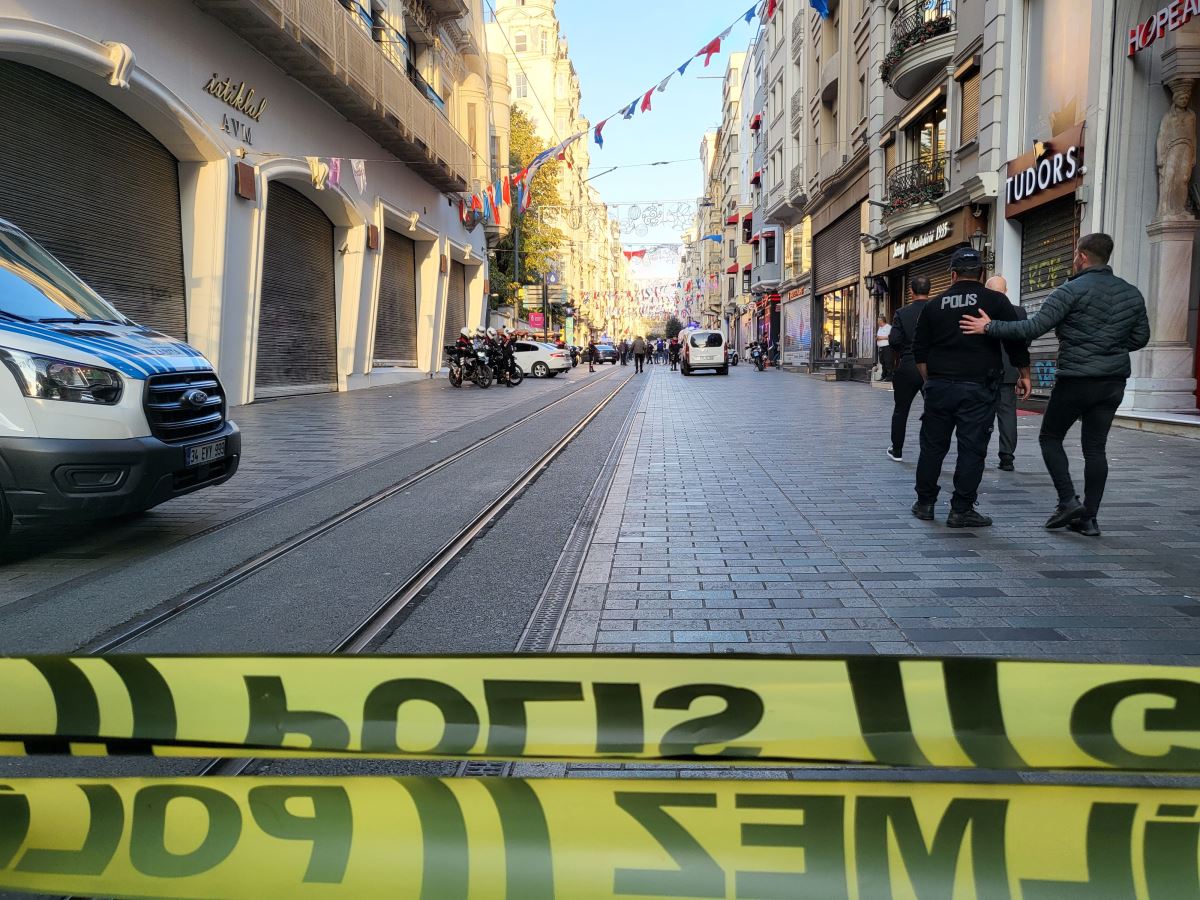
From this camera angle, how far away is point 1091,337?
5.21 metres

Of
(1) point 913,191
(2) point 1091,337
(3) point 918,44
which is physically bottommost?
(2) point 1091,337

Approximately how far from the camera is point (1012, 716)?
4.81 ft

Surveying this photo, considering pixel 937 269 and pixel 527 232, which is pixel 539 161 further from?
pixel 527 232

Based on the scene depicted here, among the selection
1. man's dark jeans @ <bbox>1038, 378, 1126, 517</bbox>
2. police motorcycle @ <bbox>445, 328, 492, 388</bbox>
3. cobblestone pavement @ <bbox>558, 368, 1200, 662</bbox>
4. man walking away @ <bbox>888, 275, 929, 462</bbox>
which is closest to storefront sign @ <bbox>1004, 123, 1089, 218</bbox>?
cobblestone pavement @ <bbox>558, 368, 1200, 662</bbox>

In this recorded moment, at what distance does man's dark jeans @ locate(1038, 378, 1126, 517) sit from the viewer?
5238 mm

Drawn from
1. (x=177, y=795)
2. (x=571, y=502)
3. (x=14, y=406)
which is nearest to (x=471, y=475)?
(x=571, y=502)

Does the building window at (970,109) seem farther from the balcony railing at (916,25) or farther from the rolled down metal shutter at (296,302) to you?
the rolled down metal shutter at (296,302)

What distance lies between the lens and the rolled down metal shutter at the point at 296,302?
18.3 m

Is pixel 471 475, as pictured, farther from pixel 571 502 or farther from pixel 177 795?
pixel 177 795

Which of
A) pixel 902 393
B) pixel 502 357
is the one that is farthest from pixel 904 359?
pixel 502 357

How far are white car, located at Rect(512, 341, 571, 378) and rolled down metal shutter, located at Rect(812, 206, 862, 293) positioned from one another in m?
10.5

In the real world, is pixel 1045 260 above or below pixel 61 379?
above

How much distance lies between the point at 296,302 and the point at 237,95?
4888 millimetres

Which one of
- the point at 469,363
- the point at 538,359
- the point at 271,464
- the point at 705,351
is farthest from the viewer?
the point at 705,351
